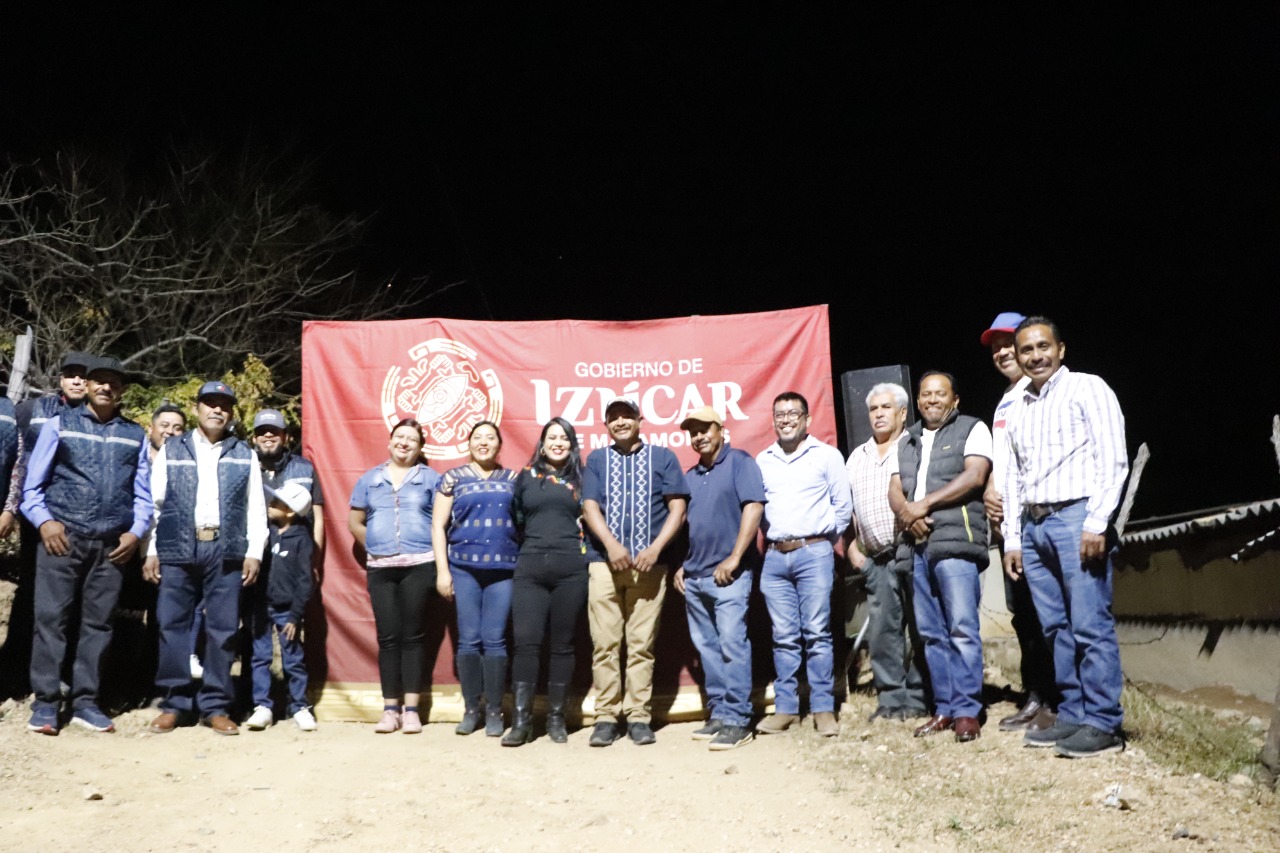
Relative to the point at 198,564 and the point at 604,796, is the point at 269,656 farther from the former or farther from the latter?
the point at 604,796

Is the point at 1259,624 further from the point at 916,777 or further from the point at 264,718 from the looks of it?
the point at 264,718

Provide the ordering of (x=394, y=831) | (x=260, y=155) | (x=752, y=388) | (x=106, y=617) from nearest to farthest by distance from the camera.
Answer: (x=394, y=831) < (x=106, y=617) < (x=752, y=388) < (x=260, y=155)

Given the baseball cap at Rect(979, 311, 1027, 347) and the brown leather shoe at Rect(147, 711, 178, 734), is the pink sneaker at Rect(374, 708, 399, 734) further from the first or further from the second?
the baseball cap at Rect(979, 311, 1027, 347)

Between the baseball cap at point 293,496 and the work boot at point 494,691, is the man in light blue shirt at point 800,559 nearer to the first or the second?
the work boot at point 494,691

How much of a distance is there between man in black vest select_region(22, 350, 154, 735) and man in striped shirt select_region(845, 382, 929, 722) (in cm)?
379

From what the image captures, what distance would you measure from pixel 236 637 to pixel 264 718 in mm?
452

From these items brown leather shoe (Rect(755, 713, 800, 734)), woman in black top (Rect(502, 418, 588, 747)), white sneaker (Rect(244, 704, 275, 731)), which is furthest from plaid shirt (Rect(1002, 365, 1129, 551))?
white sneaker (Rect(244, 704, 275, 731))

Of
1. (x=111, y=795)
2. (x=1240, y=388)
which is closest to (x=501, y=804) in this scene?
(x=111, y=795)

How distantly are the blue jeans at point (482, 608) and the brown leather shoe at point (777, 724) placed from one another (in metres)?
1.38

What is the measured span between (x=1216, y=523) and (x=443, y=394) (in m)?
4.52

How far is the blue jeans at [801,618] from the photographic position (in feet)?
17.1

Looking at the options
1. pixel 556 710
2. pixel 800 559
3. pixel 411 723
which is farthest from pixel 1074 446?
pixel 411 723

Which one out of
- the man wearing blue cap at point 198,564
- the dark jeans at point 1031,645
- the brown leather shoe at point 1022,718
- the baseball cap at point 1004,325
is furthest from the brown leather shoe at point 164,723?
the baseball cap at point 1004,325

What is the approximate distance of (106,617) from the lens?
207 inches
